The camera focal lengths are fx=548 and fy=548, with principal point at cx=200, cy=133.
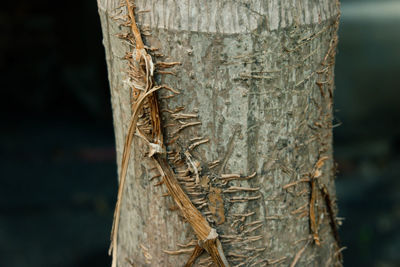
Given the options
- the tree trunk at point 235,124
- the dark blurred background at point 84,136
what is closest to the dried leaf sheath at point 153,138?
the tree trunk at point 235,124

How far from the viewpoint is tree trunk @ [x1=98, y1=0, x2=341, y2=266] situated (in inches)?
43.9

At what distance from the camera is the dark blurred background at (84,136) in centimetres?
402

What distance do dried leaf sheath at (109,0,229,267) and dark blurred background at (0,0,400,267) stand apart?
2141 millimetres

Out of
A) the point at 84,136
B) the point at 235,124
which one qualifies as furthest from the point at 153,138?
the point at 84,136

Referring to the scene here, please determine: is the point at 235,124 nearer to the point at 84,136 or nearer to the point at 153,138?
the point at 153,138

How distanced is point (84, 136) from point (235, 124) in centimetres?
451

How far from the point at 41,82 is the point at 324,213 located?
509cm

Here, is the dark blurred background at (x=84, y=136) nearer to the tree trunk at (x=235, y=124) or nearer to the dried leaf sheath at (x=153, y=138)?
the tree trunk at (x=235, y=124)

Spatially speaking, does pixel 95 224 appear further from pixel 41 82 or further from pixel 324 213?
pixel 324 213

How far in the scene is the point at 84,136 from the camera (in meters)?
5.50

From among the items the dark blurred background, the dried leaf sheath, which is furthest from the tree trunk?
the dark blurred background

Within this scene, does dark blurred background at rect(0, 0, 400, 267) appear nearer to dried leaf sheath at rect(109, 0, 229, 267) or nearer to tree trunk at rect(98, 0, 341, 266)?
tree trunk at rect(98, 0, 341, 266)

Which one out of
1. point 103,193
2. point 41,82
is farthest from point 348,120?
point 41,82

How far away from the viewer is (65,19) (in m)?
6.18
